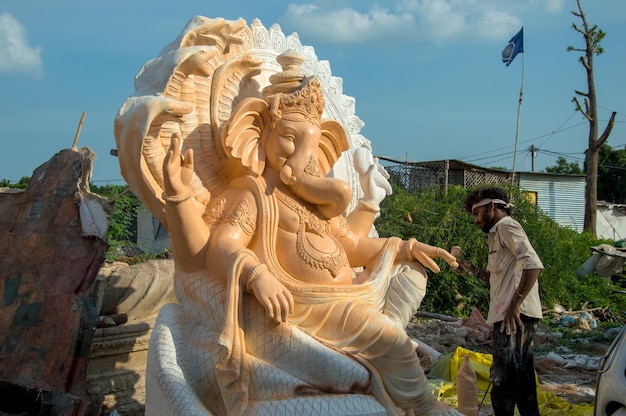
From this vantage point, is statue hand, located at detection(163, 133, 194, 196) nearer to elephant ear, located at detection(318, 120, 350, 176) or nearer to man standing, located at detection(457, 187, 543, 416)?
elephant ear, located at detection(318, 120, 350, 176)

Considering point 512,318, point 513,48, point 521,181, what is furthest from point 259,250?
point 521,181

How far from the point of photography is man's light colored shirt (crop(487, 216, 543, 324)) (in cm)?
375

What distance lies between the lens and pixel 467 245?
9555 mm

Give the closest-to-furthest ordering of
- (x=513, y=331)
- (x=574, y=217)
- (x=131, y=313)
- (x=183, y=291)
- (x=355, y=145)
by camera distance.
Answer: (x=183, y=291), (x=513, y=331), (x=355, y=145), (x=131, y=313), (x=574, y=217)

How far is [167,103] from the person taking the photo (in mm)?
3025

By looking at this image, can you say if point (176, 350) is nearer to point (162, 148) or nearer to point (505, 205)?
point (162, 148)

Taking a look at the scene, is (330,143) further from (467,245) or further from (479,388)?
(467,245)

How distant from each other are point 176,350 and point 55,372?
1401 millimetres

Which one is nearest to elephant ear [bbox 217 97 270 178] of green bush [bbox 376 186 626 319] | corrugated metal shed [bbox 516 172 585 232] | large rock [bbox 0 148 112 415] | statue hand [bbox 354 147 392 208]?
statue hand [bbox 354 147 392 208]

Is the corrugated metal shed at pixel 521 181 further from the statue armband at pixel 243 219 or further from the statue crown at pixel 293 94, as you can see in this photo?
the statue armband at pixel 243 219

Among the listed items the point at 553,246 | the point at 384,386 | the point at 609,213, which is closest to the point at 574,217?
the point at 609,213

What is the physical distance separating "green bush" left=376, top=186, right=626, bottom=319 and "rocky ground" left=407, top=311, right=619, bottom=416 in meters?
0.69

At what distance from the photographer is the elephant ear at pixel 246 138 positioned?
134 inches

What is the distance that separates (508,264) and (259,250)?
1.63m
